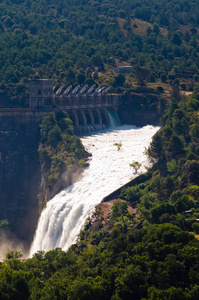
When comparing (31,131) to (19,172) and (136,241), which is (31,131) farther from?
(136,241)

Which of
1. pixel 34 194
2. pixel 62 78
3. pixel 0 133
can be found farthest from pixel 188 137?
pixel 62 78

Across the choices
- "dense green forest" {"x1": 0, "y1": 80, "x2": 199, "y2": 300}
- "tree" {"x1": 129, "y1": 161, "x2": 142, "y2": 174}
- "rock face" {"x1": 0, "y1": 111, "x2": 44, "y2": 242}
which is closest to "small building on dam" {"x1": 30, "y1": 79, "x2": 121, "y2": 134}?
"rock face" {"x1": 0, "y1": 111, "x2": 44, "y2": 242}

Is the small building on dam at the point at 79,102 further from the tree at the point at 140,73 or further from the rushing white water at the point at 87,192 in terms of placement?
the rushing white water at the point at 87,192

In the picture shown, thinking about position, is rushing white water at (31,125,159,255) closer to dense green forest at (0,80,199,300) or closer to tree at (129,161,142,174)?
tree at (129,161,142,174)

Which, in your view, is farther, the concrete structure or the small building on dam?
the small building on dam

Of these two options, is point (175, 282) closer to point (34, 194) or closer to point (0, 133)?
point (34, 194)

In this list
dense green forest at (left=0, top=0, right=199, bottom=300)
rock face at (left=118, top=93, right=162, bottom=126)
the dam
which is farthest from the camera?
rock face at (left=118, top=93, right=162, bottom=126)

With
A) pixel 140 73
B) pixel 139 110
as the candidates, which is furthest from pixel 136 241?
pixel 140 73

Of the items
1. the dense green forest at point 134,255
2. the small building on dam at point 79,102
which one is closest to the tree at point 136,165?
the dense green forest at point 134,255

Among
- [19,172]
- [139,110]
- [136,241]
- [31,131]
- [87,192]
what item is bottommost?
[19,172]
